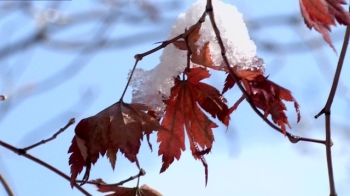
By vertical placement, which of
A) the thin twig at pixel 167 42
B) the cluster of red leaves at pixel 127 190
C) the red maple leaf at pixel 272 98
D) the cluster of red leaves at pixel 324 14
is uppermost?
the thin twig at pixel 167 42

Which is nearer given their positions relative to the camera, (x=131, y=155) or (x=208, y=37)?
(x=131, y=155)

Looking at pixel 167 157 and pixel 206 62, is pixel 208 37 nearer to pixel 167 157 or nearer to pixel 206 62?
pixel 206 62

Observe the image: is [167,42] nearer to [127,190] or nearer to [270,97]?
[270,97]

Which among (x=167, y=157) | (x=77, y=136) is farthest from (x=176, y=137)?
(x=77, y=136)

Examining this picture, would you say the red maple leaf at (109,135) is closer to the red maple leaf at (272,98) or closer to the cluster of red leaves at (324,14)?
the red maple leaf at (272,98)

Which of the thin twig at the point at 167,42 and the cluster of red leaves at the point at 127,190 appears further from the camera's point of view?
the cluster of red leaves at the point at 127,190

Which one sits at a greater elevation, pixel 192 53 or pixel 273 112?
pixel 192 53

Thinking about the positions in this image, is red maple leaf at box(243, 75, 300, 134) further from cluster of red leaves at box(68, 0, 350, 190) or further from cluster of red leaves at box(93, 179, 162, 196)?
cluster of red leaves at box(93, 179, 162, 196)

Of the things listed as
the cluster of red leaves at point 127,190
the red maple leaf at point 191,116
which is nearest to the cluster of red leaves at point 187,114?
the red maple leaf at point 191,116
